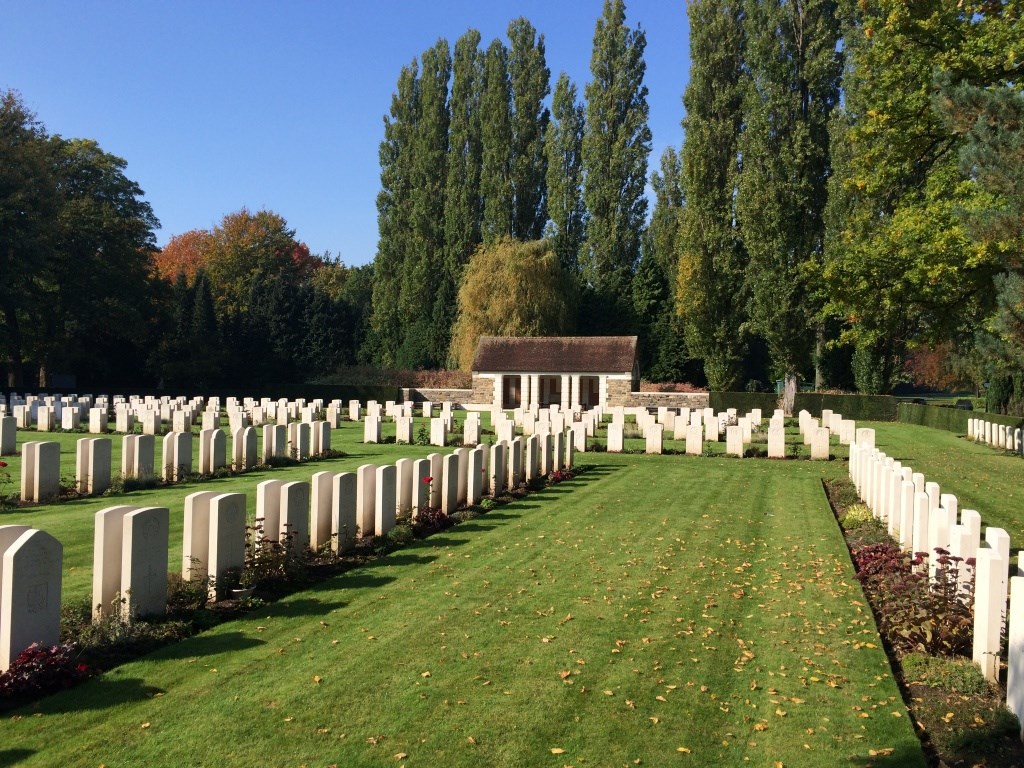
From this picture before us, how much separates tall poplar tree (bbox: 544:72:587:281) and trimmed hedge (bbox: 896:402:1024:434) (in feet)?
68.2

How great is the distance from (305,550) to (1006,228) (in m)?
10.9

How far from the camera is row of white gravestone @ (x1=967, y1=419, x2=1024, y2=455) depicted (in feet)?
77.6

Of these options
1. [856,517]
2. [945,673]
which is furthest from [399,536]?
[856,517]

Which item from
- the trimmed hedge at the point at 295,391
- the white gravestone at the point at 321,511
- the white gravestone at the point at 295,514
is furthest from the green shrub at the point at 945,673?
the trimmed hedge at the point at 295,391

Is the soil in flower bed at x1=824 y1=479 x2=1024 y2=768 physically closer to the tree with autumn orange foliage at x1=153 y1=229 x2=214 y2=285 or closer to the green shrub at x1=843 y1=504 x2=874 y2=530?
the green shrub at x1=843 y1=504 x2=874 y2=530

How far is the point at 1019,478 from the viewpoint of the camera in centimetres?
1745

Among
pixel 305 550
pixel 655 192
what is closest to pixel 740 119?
pixel 655 192

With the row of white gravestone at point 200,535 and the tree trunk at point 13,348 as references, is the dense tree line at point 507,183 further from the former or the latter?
the row of white gravestone at point 200,535

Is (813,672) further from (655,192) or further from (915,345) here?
(655,192)

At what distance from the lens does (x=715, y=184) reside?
43.3m

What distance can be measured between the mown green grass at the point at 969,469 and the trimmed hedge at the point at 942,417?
38.4 inches

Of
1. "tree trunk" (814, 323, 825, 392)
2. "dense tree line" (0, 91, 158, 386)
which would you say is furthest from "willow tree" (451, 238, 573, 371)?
"dense tree line" (0, 91, 158, 386)

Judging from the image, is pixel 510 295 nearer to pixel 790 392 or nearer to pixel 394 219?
pixel 394 219

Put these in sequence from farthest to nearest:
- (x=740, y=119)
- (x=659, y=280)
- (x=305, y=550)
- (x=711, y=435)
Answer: (x=659, y=280) → (x=740, y=119) → (x=711, y=435) → (x=305, y=550)
